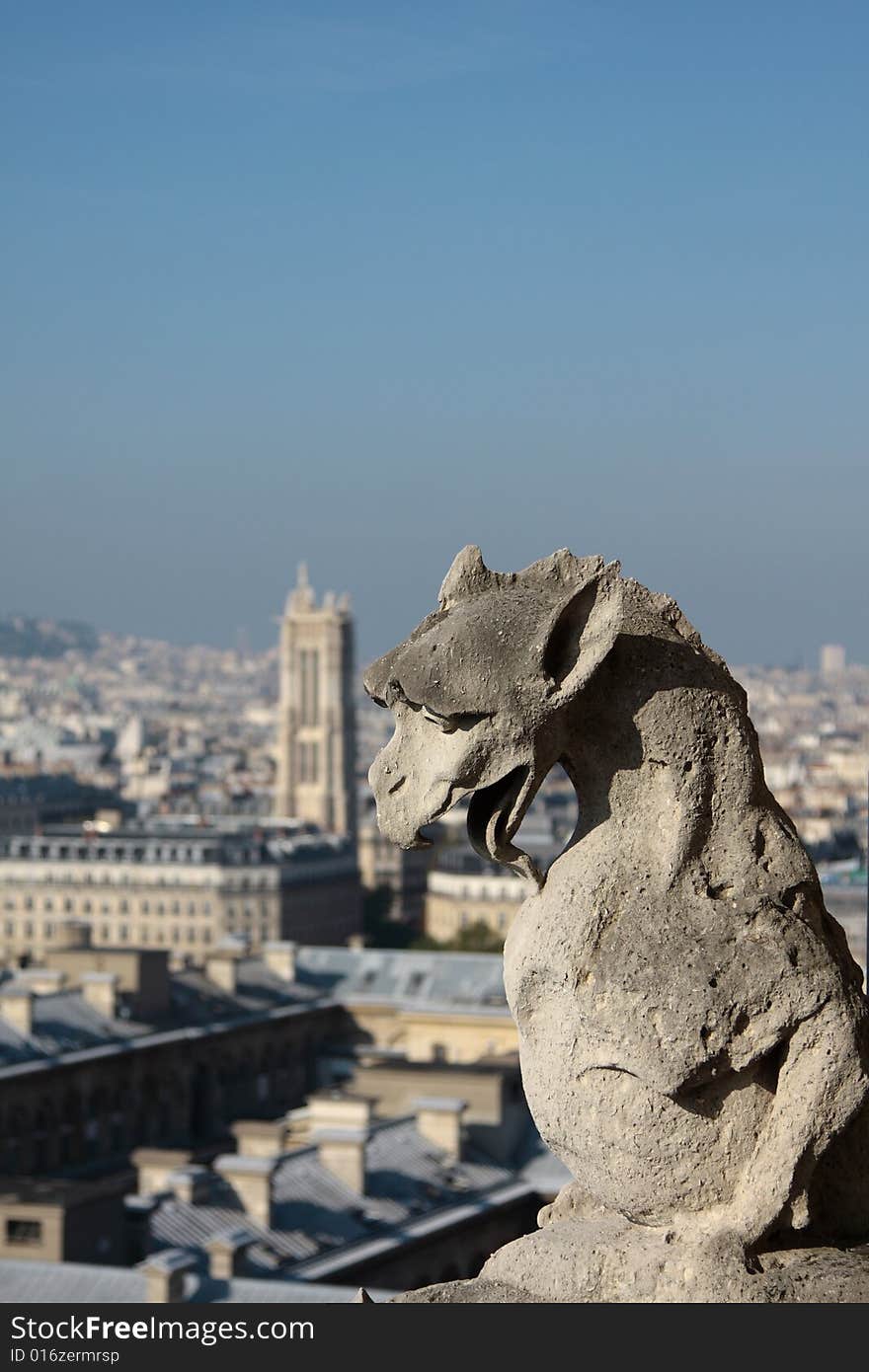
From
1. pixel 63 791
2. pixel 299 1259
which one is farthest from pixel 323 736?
pixel 299 1259

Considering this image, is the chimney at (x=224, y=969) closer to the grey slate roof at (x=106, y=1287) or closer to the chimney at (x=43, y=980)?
the chimney at (x=43, y=980)

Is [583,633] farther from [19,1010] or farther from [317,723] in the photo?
[317,723]

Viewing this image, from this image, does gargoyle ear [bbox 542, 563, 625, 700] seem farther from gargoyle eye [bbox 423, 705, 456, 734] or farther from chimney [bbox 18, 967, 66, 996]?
chimney [bbox 18, 967, 66, 996]

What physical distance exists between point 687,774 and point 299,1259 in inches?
1143

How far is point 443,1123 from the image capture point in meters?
41.9

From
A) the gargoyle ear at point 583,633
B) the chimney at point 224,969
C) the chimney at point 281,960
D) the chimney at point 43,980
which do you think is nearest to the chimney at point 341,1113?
the chimney at point 43,980

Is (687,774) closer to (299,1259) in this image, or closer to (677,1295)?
(677,1295)

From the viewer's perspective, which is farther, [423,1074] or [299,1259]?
[423,1074]

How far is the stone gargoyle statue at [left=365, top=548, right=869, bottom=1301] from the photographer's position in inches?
235

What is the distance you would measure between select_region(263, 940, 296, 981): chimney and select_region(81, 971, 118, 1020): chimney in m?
9.78

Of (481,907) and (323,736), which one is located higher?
(323,736)

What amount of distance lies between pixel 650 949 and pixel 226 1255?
26955 mm

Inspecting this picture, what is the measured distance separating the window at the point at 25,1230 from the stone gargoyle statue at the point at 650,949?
26687mm

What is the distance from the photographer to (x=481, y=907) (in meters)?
105
